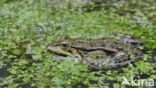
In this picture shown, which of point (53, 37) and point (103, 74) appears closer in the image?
point (103, 74)

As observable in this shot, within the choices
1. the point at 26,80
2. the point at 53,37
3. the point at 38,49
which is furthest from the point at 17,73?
the point at 53,37

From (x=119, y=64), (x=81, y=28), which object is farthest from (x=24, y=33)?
(x=119, y=64)

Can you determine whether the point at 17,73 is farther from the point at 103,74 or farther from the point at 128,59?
the point at 128,59

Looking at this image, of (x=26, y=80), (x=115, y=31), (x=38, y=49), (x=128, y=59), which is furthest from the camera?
(x=115, y=31)

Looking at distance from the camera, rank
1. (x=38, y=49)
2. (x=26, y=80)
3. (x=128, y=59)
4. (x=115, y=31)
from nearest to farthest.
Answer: (x=26, y=80) → (x=128, y=59) → (x=38, y=49) → (x=115, y=31)

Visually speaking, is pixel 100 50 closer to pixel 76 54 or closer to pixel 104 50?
pixel 104 50

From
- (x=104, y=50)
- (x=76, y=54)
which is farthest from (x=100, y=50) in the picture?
(x=76, y=54)
